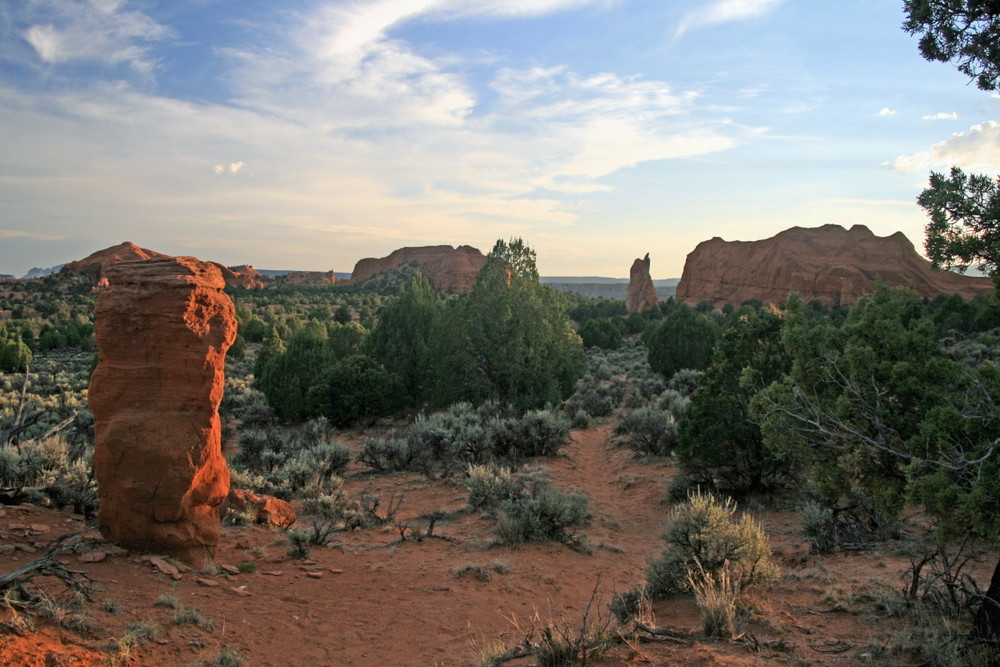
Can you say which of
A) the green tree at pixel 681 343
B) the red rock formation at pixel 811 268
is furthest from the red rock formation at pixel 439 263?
the green tree at pixel 681 343

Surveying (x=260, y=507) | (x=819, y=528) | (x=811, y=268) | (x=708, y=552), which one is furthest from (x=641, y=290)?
(x=708, y=552)

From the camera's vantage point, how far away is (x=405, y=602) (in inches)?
251

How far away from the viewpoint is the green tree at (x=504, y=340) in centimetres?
1841

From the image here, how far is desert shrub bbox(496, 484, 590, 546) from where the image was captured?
845 centimetres

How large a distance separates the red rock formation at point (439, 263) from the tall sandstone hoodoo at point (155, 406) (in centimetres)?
11193

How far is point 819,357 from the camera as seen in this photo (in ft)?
19.2

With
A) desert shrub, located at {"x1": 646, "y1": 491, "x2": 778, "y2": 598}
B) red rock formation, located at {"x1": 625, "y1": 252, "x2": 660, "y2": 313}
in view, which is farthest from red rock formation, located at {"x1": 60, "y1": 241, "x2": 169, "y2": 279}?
desert shrub, located at {"x1": 646, "y1": 491, "x2": 778, "y2": 598}

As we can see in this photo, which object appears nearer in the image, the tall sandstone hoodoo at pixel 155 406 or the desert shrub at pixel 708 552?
the desert shrub at pixel 708 552

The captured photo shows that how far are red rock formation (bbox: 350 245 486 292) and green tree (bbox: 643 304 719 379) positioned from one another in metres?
91.8

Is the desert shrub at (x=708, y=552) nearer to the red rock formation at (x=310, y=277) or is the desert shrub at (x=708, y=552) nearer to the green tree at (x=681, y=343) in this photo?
the green tree at (x=681, y=343)

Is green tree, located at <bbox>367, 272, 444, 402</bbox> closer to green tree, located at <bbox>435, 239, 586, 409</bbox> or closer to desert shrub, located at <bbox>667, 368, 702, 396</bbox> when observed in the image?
green tree, located at <bbox>435, 239, 586, 409</bbox>

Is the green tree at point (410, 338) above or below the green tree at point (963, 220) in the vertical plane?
below

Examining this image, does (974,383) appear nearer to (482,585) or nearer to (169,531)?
(482,585)

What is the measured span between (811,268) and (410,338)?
7873 centimetres
